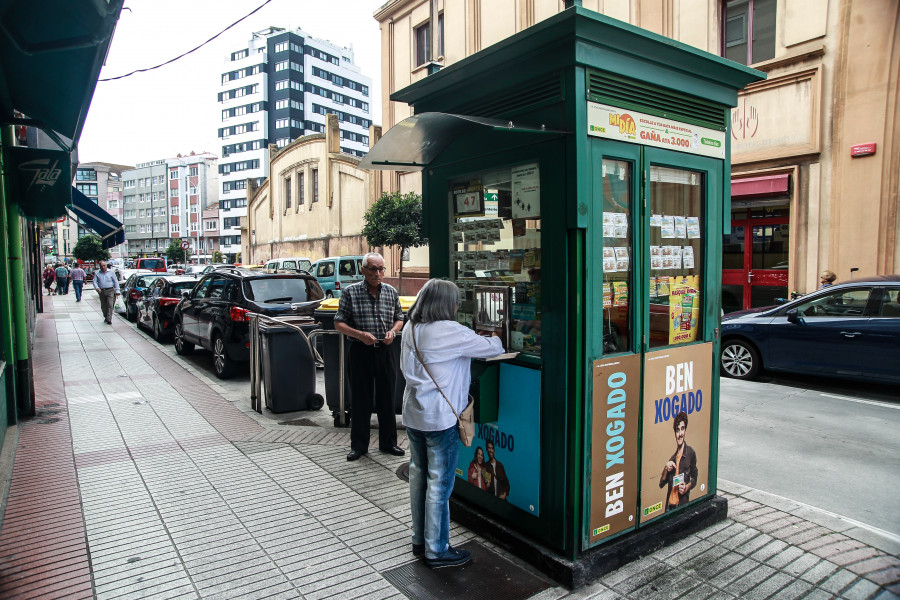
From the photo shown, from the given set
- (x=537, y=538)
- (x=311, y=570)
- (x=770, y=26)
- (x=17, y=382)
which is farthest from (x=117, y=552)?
(x=770, y=26)

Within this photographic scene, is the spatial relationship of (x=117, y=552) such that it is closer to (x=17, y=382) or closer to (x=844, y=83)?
(x=17, y=382)

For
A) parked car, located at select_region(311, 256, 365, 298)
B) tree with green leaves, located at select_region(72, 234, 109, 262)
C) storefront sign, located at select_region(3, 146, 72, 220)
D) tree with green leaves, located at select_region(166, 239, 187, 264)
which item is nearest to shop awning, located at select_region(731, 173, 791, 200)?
parked car, located at select_region(311, 256, 365, 298)

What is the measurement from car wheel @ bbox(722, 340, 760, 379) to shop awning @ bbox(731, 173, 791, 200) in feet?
18.9

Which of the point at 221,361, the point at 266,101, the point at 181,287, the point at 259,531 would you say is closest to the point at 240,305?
the point at 221,361

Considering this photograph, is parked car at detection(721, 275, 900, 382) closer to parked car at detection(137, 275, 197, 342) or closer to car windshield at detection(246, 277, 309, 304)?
car windshield at detection(246, 277, 309, 304)

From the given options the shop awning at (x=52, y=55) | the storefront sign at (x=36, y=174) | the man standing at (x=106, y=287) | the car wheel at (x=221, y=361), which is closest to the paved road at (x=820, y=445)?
the shop awning at (x=52, y=55)

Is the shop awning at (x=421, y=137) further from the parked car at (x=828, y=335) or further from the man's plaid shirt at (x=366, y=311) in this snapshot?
the parked car at (x=828, y=335)

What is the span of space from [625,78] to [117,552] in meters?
4.31

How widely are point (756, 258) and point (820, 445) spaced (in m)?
9.57

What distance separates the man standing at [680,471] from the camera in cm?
388

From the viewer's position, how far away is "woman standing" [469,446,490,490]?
4.04 m

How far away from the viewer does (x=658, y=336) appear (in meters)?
3.91

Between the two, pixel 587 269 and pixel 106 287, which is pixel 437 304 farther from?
pixel 106 287

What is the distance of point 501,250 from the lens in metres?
4.06
